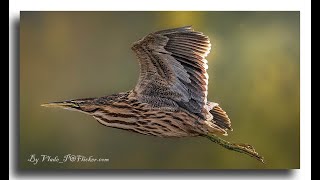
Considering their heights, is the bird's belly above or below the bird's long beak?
below

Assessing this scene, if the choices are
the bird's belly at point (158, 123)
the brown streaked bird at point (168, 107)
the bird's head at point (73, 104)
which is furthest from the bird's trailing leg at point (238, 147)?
the bird's head at point (73, 104)

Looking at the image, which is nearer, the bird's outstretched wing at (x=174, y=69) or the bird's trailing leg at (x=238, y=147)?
the bird's outstretched wing at (x=174, y=69)

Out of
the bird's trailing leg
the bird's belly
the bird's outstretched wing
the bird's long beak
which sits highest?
the bird's outstretched wing

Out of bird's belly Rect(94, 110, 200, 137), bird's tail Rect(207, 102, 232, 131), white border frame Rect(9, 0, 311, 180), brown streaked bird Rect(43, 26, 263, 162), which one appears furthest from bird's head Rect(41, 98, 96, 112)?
bird's tail Rect(207, 102, 232, 131)

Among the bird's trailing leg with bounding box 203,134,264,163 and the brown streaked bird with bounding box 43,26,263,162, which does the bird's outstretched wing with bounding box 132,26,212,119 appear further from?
the bird's trailing leg with bounding box 203,134,264,163

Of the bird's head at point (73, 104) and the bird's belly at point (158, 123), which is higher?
the bird's head at point (73, 104)

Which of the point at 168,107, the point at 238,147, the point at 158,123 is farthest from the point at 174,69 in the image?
the point at 238,147
